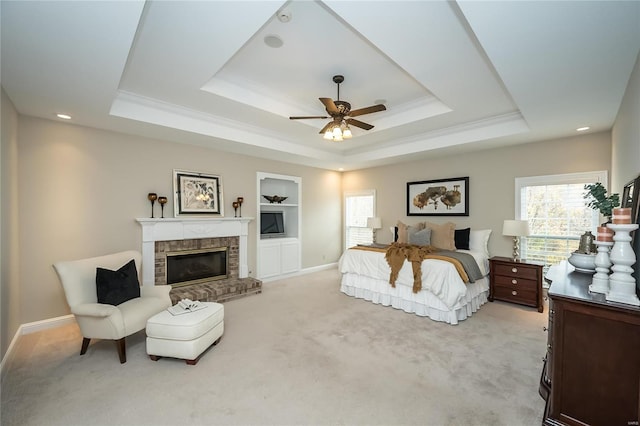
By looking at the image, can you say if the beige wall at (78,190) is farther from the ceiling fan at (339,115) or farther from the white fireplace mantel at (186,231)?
the ceiling fan at (339,115)

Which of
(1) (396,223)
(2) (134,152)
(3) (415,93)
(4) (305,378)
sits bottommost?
(4) (305,378)

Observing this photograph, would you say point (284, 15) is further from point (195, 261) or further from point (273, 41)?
point (195, 261)

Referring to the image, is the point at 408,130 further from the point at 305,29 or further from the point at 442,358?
the point at 442,358

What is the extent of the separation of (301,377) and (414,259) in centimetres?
230

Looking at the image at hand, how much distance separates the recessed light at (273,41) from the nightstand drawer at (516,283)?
4430mm

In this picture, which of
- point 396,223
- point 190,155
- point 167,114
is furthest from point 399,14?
point 396,223

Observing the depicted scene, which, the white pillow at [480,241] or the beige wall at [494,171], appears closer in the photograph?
the beige wall at [494,171]

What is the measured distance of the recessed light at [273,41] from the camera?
101 inches

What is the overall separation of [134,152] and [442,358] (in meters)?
4.82

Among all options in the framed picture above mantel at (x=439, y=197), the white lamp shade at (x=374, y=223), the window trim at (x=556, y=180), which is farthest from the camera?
the white lamp shade at (x=374, y=223)

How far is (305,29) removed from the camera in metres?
2.47

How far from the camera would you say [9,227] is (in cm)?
293

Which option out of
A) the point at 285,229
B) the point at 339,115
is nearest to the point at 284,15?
the point at 339,115

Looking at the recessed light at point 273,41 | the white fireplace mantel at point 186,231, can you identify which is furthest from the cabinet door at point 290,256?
the recessed light at point 273,41
